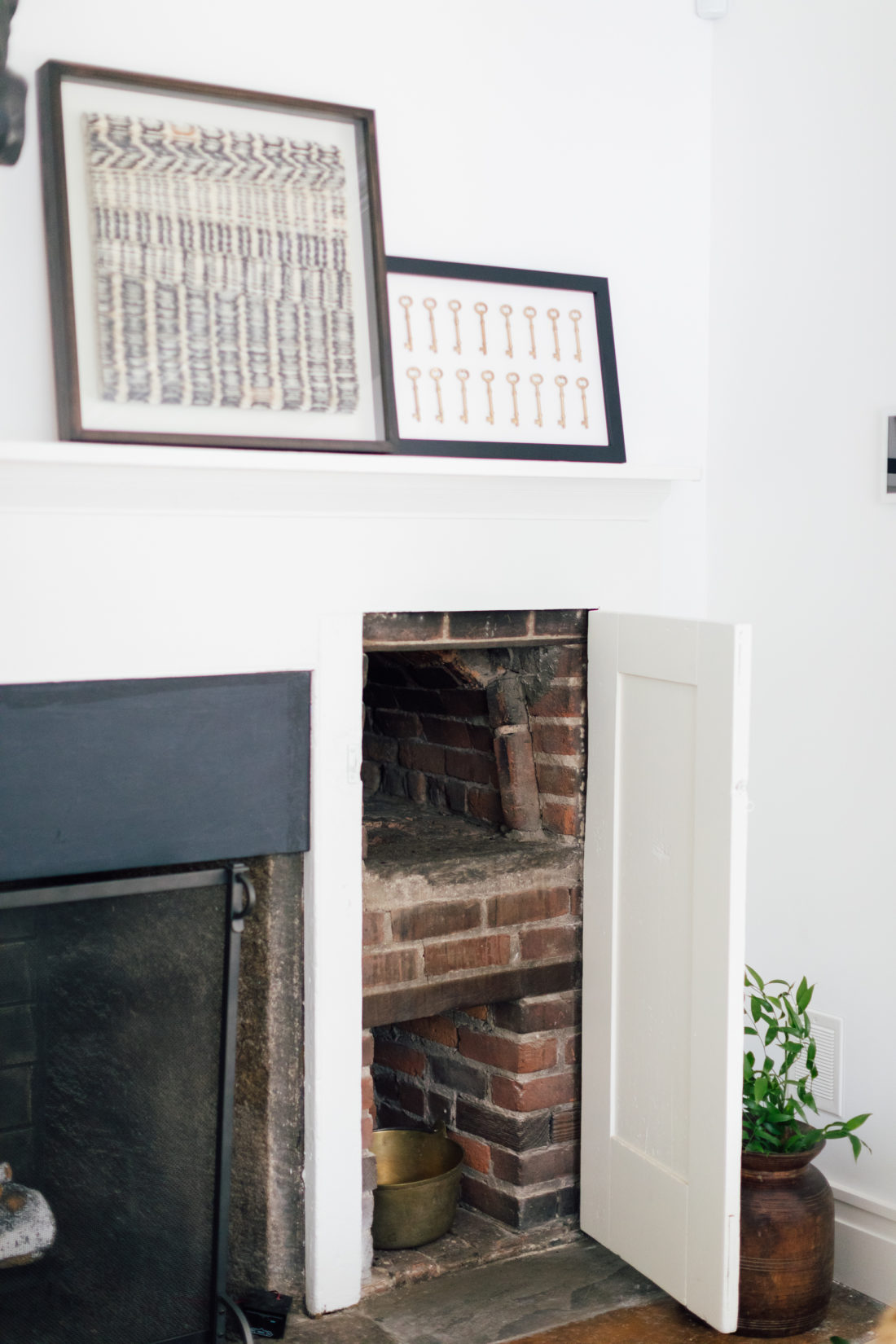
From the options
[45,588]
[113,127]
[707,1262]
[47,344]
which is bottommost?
[707,1262]

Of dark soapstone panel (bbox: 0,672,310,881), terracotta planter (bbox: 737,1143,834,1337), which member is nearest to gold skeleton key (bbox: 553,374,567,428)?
dark soapstone panel (bbox: 0,672,310,881)

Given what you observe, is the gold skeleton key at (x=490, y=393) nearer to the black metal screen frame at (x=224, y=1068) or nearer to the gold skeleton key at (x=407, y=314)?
the gold skeleton key at (x=407, y=314)

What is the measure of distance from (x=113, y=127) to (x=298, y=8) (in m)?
0.44

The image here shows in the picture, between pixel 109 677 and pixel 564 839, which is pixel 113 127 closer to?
pixel 109 677

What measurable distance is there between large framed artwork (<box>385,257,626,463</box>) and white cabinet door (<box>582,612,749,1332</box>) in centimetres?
40

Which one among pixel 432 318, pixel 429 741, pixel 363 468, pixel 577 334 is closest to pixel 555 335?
pixel 577 334

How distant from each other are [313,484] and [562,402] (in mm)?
603

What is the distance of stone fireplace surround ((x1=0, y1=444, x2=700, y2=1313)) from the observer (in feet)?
A: 7.09

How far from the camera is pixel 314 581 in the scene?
240 cm

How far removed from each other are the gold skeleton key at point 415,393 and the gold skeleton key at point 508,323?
21 cm

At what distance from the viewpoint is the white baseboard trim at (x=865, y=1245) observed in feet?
8.41

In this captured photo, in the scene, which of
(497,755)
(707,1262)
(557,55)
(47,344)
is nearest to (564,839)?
(497,755)

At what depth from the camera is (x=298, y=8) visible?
94.0 inches

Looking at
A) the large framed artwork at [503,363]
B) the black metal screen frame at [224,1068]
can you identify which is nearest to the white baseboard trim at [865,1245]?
the black metal screen frame at [224,1068]
